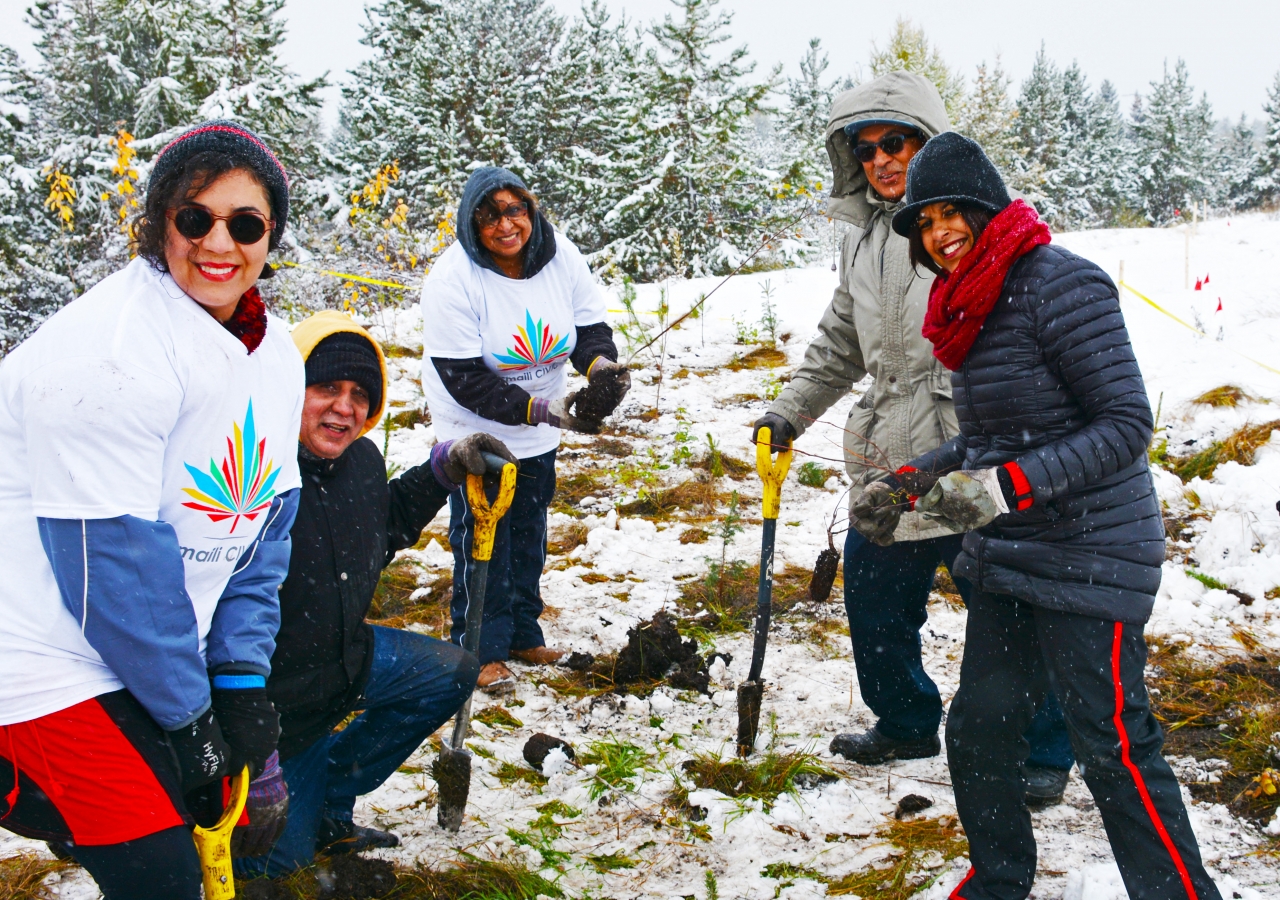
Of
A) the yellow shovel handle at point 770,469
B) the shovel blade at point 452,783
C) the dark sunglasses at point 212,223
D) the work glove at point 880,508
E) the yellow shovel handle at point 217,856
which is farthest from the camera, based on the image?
the yellow shovel handle at point 770,469

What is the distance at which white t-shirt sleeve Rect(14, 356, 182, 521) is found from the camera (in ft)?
4.69

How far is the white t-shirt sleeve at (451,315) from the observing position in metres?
3.47

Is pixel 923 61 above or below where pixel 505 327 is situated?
above

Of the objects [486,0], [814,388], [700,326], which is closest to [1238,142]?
[486,0]

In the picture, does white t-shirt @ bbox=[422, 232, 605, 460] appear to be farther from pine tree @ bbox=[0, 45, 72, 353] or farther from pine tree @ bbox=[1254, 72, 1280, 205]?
pine tree @ bbox=[1254, 72, 1280, 205]

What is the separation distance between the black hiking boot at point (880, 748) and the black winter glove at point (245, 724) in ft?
6.65

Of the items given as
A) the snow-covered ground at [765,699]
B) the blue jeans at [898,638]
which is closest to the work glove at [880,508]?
the blue jeans at [898,638]

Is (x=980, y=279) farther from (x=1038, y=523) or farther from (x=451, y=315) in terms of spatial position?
(x=451, y=315)

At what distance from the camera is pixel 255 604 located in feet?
6.30

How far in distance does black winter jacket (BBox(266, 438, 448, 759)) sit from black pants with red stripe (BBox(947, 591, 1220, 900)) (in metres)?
1.65

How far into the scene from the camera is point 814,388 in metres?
3.21

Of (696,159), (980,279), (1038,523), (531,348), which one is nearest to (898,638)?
(1038,523)

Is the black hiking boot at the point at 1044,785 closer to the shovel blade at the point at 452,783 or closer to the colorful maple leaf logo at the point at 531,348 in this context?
the shovel blade at the point at 452,783

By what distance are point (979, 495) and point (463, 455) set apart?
5.19 ft
